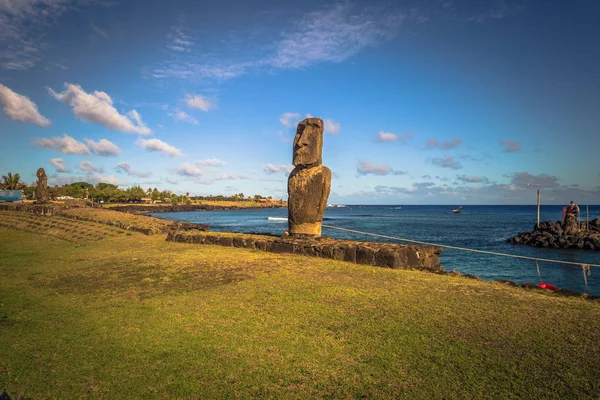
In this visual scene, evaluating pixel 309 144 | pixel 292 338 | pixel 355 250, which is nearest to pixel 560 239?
pixel 355 250

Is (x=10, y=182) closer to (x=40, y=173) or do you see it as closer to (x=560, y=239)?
(x=40, y=173)

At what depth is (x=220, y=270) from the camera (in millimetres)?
8672

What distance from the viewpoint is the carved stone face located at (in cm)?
1141

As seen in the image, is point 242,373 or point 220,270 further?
point 220,270

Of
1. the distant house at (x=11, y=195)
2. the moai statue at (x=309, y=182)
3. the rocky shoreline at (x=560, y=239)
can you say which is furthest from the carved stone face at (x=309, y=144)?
the distant house at (x=11, y=195)

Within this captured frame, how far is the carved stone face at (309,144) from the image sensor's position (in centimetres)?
1141

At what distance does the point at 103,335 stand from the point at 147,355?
1027mm

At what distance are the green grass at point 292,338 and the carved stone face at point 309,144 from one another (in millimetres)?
4596

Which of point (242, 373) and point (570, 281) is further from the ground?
point (242, 373)

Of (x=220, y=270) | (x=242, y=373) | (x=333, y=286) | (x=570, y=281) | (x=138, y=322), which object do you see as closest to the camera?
(x=242, y=373)

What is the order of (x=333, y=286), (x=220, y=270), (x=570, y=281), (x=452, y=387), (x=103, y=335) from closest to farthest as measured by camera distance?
(x=452, y=387) < (x=103, y=335) < (x=333, y=286) < (x=220, y=270) < (x=570, y=281)

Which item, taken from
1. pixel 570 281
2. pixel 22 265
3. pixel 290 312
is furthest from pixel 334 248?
pixel 570 281

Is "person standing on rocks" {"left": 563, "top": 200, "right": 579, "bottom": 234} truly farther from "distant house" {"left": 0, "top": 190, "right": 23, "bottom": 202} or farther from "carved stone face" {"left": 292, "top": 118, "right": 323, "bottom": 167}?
"distant house" {"left": 0, "top": 190, "right": 23, "bottom": 202}

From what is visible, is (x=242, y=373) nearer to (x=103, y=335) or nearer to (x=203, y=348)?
(x=203, y=348)
